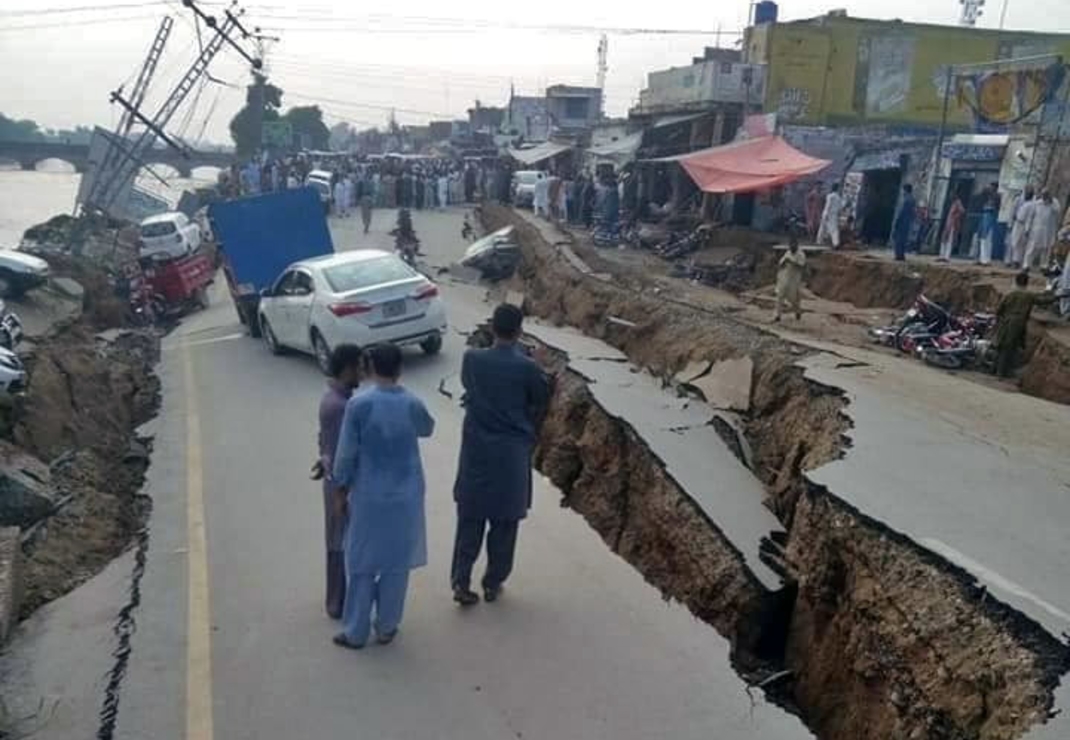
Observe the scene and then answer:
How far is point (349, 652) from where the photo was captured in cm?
475

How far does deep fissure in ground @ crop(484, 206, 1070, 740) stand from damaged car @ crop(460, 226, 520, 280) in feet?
38.0

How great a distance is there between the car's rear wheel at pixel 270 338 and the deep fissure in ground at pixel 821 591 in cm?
632

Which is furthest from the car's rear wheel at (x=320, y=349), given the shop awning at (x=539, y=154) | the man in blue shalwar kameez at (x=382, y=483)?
the shop awning at (x=539, y=154)

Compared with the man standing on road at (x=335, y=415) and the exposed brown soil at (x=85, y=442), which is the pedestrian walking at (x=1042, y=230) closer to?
the man standing on road at (x=335, y=415)

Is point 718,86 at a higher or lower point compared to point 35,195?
higher

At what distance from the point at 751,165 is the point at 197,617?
18342 mm

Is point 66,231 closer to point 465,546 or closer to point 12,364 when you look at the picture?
point 12,364

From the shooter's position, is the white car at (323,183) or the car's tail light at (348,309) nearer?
the car's tail light at (348,309)

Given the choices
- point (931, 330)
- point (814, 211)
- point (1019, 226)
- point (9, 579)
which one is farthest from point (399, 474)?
point (814, 211)

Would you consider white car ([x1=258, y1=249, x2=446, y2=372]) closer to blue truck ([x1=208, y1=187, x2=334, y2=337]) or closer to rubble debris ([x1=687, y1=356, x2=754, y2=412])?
blue truck ([x1=208, y1=187, x2=334, y2=337])

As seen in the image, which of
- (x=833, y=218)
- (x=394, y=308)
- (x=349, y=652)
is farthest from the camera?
(x=833, y=218)

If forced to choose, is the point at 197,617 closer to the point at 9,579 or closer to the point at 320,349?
the point at 9,579

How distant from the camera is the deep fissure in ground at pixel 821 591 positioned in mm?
3824

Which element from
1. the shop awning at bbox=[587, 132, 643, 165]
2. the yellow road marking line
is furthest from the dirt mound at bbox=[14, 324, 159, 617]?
the shop awning at bbox=[587, 132, 643, 165]
